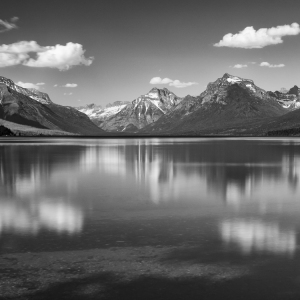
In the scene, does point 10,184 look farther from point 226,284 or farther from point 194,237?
point 226,284

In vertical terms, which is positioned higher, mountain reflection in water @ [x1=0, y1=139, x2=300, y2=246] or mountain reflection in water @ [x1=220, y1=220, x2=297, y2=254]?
mountain reflection in water @ [x1=220, y1=220, x2=297, y2=254]

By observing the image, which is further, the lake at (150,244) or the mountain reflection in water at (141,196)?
the mountain reflection in water at (141,196)

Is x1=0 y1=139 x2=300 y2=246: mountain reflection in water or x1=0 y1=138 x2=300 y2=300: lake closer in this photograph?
x1=0 y1=138 x2=300 y2=300: lake

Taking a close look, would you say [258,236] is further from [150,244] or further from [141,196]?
[141,196]

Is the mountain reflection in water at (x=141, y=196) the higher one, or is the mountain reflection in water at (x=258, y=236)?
the mountain reflection in water at (x=258, y=236)

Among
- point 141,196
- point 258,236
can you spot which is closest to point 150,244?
point 258,236

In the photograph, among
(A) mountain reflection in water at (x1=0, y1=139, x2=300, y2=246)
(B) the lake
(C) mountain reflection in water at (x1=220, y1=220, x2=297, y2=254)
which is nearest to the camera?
(B) the lake

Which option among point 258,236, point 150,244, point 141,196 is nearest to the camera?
point 150,244

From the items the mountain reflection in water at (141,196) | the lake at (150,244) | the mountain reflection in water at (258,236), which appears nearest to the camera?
the lake at (150,244)

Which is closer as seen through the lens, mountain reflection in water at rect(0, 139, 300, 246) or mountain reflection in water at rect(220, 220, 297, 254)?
mountain reflection in water at rect(220, 220, 297, 254)

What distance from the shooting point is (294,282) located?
1342 cm

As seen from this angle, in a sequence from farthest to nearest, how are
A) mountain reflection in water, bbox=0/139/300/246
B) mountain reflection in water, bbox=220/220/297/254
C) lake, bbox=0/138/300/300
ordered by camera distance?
mountain reflection in water, bbox=0/139/300/246 → mountain reflection in water, bbox=220/220/297/254 → lake, bbox=0/138/300/300

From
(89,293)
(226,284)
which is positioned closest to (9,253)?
(89,293)

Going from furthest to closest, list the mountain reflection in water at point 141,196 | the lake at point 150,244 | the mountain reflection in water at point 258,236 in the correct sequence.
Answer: the mountain reflection in water at point 141,196 < the mountain reflection in water at point 258,236 < the lake at point 150,244
